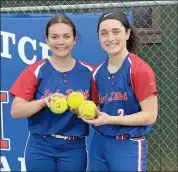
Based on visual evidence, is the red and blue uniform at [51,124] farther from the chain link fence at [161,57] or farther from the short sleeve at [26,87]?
the chain link fence at [161,57]

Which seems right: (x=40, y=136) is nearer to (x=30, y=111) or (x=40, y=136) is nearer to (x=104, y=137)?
(x=30, y=111)

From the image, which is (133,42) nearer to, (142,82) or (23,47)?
(142,82)

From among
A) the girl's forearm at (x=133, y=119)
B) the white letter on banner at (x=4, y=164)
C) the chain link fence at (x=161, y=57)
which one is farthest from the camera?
the chain link fence at (x=161, y=57)

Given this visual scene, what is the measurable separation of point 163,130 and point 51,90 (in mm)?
1960

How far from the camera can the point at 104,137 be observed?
7.77ft

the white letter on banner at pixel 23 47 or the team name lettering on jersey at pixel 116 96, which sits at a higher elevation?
the white letter on banner at pixel 23 47

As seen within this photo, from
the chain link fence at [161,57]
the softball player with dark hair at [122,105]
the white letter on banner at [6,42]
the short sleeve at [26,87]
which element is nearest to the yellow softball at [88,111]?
the softball player with dark hair at [122,105]

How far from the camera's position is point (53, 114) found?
2.53 meters

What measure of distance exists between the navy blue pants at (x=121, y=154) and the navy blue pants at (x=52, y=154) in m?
0.22

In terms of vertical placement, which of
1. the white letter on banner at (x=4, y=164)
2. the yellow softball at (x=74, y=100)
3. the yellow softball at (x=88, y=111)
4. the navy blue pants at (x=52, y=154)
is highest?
the yellow softball at (x=74, y=100)

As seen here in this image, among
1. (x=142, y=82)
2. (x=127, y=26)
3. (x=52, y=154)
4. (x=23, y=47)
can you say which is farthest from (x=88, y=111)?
(x=23, y=47)

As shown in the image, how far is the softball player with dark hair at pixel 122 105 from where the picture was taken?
7.33 feet

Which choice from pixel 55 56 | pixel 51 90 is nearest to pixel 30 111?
pixel 51 90

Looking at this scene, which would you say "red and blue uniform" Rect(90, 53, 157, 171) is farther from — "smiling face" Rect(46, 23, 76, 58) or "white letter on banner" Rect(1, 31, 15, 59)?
"white letter on banner" Rect(1, 31, 15, 59)
